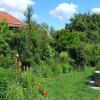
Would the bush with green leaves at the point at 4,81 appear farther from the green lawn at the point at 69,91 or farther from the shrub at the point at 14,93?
the green lawn at the point at 69,91

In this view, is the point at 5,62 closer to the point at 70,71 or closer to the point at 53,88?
the point at 53,88

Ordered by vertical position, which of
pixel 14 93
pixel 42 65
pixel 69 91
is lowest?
pixel 69 91

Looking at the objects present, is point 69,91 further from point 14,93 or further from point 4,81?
point 4,81

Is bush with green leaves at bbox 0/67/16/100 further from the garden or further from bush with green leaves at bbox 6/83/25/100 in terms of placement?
bush with green leaves at bbox 6/83/25/100

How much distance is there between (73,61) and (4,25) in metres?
5.30

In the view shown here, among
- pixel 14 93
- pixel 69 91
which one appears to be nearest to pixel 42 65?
pixel 69 91

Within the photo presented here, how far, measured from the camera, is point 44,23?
31047 millimetres

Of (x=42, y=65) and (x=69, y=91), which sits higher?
(x=42, y=65)

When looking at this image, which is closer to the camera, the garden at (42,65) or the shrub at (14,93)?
the shrub at (14,93)

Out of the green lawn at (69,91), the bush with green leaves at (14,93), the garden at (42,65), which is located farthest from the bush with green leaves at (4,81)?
the green lawn at (69,91)

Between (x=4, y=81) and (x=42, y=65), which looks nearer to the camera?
(x=4, y=81)

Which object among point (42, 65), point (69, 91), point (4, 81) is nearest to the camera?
point (4, 81)

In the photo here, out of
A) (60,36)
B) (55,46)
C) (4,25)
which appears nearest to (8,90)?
(4,25)

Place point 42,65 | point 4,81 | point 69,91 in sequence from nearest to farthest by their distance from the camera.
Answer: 1. point 4,81
2. point 69,91
3. point 42,65
